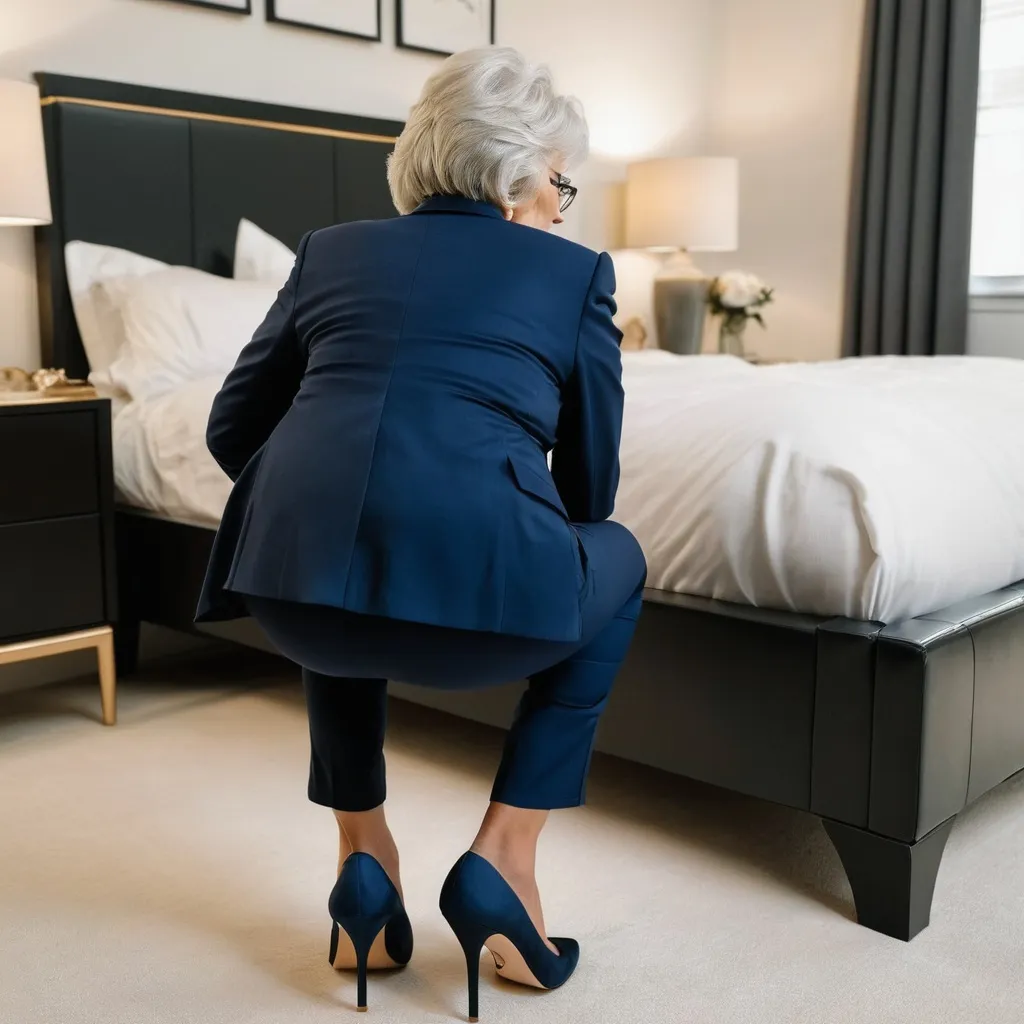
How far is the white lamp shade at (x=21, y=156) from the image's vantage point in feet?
8.94

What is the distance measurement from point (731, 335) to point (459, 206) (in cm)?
352

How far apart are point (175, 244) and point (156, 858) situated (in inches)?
76.0

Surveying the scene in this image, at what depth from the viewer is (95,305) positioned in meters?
3.13

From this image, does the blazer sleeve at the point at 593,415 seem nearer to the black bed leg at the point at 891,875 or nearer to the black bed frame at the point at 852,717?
the black bed frame at the point at 852,717

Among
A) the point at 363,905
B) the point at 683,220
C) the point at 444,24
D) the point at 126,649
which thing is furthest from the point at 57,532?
the point at 683,220

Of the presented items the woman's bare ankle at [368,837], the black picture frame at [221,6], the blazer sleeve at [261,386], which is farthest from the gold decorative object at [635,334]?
the woman's bare ankle at [368,837]

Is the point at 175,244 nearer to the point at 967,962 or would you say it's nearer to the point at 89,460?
the point at 89,460

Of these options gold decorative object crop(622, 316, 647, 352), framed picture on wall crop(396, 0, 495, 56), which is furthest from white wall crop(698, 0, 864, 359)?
framed picture on wall crop(396, 0, 495, 56)

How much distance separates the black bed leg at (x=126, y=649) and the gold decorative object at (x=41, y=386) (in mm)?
717

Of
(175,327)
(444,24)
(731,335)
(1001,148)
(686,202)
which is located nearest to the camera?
(175,327)

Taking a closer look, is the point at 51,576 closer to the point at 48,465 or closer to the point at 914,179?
the point at 48,465

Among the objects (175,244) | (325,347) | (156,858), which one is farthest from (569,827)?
(175,244)

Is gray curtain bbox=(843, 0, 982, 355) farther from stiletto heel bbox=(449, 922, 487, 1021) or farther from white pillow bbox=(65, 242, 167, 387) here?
stiletto heel bbox=(449, 922, 487, 1021)

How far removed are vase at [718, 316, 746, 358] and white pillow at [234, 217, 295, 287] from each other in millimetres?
2010
